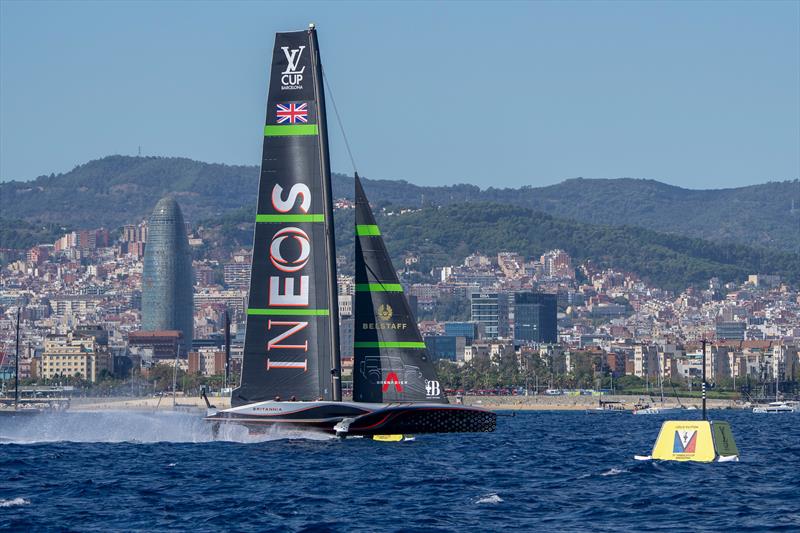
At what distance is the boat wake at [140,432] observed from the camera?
137 feet

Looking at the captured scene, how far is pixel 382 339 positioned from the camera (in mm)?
42438

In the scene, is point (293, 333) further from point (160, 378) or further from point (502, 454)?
point (160, 378)

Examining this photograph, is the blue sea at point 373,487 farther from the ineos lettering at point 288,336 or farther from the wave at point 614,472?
the ineos lettering at point 288,336

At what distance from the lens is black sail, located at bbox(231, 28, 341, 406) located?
41.7m

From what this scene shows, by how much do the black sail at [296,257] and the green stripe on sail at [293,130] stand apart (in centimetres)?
→ 2

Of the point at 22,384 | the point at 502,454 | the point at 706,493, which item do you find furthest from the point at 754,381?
the point at 706,493

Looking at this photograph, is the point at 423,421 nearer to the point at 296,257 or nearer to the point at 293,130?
the point at 296,257

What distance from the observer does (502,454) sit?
137 ft

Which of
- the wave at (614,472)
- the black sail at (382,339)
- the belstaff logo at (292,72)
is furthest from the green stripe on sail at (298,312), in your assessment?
the wave at (614,472)

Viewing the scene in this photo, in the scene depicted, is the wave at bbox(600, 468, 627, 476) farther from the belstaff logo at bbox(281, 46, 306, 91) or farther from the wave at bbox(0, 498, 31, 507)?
the belstaff logo at bbox(281, 46, 306, 91)

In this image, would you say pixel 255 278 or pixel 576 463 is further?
pixel 255 278

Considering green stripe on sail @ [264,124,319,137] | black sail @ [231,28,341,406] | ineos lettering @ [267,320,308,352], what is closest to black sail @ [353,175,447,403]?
black sail @ [231,28,341,406]

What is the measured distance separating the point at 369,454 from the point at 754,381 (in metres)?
146

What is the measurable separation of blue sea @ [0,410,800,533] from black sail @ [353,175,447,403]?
1418mm
